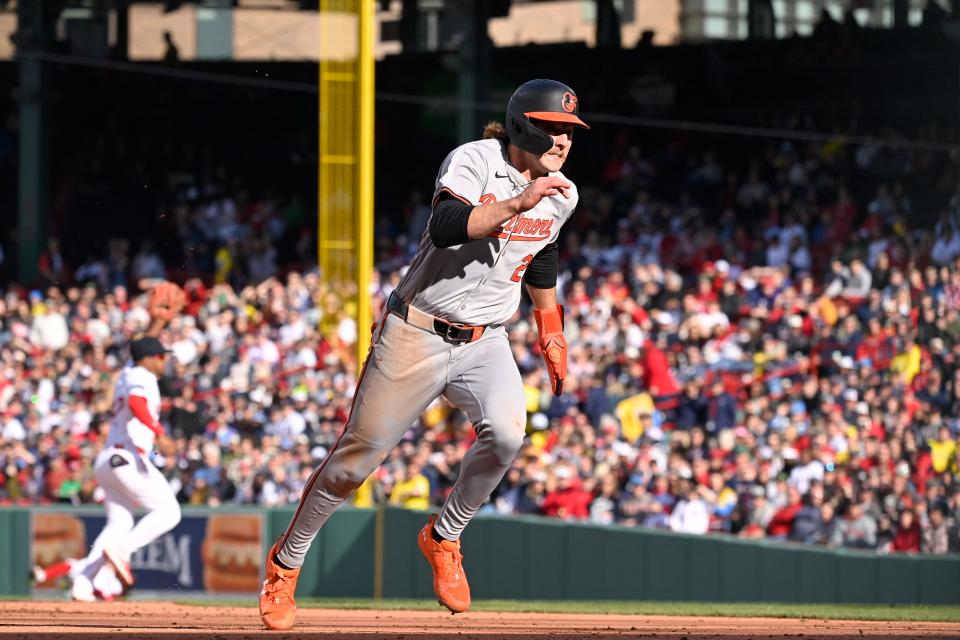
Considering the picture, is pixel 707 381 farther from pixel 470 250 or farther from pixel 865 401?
pixel 470 250

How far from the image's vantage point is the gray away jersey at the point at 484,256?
5.70 m

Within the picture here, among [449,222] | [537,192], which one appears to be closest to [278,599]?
[449,222]

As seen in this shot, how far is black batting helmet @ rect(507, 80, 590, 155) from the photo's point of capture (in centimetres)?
565

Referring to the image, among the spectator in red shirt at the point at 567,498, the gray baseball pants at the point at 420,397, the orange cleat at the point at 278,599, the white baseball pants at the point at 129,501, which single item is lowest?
the spectator in red shirt at the point at 567,498

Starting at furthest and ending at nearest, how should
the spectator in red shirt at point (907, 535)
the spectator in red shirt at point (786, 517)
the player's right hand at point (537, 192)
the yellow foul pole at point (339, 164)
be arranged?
the yellow foul pole at point (339, 164)
the spectator in red shirt at point (786, 517)
the spectator in red shirt at point (907, 535)
the player's right hand at point (537, 192)

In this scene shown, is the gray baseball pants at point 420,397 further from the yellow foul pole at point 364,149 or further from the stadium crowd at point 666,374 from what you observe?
the yellow foul pole at point 364,149

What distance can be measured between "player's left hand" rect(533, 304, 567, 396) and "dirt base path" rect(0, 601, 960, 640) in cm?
95

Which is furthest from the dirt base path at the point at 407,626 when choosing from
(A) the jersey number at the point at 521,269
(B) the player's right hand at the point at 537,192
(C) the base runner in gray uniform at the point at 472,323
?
(B) the player's right hand at the point at 537,192

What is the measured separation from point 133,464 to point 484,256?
14.4 ft

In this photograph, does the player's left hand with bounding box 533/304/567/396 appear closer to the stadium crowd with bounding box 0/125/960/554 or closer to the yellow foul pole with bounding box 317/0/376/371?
the stadium crowd with bounding box 0/125/960/554

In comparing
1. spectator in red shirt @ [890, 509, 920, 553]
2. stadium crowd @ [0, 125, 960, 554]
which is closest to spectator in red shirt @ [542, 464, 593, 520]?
stadium crowd @ [0, 125, 960, 554]

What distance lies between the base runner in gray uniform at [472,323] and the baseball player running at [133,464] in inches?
137

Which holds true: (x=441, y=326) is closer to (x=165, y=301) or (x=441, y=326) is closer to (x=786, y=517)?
(x=165, y=301)

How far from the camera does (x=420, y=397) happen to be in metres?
5.80
